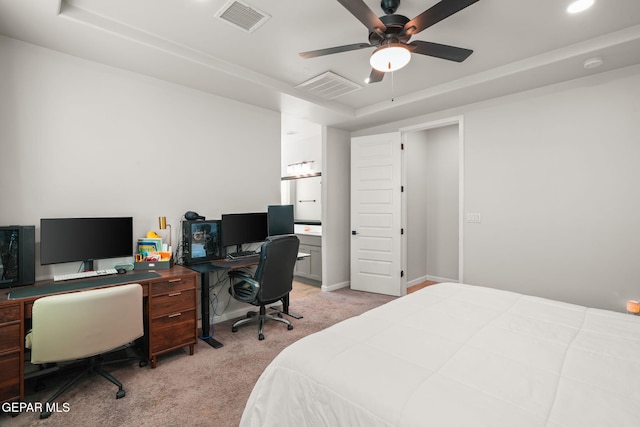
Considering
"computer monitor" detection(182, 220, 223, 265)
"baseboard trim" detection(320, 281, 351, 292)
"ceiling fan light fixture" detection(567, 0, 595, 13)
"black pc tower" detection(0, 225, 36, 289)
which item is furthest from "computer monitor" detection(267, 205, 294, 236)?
"ceiling fan light fixture" detection(567, 0, 595, 13)

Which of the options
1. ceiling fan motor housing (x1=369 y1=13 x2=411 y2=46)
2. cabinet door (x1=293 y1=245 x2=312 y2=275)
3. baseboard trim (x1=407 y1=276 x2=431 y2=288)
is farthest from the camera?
cabinet door (x1=293 y1=245 x2=312 y2=275)

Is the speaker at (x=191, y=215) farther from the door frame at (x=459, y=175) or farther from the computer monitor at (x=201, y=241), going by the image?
the door frame at (x=459, y=175)

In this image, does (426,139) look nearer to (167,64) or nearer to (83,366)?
(167,64)

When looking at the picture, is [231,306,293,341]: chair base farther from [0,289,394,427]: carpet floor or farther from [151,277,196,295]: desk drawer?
[151,277,196,295]: desk drawer

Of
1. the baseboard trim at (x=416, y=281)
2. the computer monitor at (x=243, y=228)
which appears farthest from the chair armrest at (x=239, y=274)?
the baseboard trim at (x=416, y=281)

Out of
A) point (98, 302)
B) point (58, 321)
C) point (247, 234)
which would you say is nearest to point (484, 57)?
point (247, 234)

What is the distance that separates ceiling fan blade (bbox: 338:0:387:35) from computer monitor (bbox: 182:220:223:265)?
2422 millimetres

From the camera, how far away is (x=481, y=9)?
217 centimetres

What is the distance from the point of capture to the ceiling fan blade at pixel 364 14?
171 centimetres

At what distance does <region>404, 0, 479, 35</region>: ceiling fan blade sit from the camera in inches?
65.3

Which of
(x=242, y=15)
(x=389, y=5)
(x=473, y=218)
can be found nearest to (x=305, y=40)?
(x=242, y=15)

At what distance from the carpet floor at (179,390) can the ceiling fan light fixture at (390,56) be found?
2544mm

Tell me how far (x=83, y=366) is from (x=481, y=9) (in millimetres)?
4146

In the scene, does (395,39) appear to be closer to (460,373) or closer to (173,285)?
(460,373)
